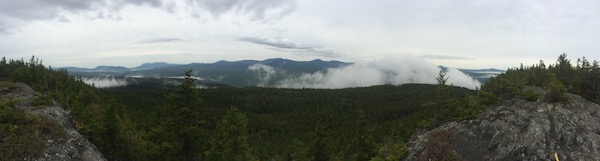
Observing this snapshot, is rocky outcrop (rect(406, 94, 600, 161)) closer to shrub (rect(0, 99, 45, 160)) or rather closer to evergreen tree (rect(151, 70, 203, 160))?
evergreen tree (rect(151, 70, 203, 160))

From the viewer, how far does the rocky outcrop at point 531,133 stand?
99.4 feet

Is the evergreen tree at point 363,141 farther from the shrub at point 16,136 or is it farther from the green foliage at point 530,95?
the shrub at point 16,136

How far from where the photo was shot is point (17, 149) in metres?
20.1

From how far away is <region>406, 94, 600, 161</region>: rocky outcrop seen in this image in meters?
30.3

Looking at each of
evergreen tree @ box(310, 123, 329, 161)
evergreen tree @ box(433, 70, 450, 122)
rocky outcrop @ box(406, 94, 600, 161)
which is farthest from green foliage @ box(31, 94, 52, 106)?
evergreen tree @ box(433, 70, 450, 122)

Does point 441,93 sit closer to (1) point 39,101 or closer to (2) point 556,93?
(2) point 556,93

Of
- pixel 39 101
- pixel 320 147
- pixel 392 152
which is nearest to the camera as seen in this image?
pixel 39 101

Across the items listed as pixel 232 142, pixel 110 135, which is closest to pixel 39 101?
pixel 110 135

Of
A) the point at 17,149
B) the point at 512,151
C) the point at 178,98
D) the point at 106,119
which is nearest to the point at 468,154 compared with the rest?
the point at 512,151

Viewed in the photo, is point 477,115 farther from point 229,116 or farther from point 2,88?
point 2,88

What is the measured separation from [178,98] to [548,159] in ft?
128

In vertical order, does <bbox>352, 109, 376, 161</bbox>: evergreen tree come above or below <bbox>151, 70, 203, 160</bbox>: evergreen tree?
below

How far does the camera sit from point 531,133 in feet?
106

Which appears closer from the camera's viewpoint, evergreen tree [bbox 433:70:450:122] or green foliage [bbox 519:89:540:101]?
green foliage [bbox 519:89:540:101]
